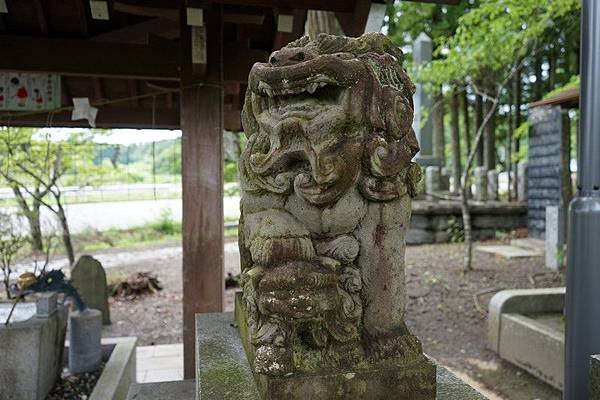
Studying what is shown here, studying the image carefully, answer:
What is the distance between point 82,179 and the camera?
9.19 m

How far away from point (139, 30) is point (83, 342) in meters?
2.98

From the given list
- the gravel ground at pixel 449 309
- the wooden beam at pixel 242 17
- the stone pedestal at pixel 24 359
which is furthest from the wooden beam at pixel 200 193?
the gravel ground at pixel 449 309

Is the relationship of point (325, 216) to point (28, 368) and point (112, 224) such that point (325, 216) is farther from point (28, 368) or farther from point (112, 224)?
point (112, 224)

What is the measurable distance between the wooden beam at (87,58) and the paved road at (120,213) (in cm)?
934

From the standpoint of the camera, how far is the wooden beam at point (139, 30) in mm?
4824

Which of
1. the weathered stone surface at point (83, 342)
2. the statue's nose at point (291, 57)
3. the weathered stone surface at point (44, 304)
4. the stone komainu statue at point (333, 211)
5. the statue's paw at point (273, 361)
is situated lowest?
the weathered stone surface at point (83, 342)

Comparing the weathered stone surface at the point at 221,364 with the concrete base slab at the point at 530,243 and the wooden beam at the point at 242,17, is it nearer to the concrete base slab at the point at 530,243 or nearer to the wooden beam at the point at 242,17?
the wooden beam at the point at 242,17

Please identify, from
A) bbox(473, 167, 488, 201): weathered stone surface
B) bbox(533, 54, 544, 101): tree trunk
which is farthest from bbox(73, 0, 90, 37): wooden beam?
bbox(533, 54, 544, 101): tree trunk

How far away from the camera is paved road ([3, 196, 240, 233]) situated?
13984 mm

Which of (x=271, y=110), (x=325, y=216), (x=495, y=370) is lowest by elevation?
(x=495, y=370)

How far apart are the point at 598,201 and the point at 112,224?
14.7 meters

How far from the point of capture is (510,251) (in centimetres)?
1005

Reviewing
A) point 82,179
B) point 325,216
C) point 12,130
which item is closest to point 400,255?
point 325,216

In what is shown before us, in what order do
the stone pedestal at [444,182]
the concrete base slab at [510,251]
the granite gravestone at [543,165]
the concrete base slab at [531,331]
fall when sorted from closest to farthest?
the concrete base slab at [531,331], the concrete base slab at [510,251], the granite gravestone at [543,165], the stone pedestal at [444,182]
